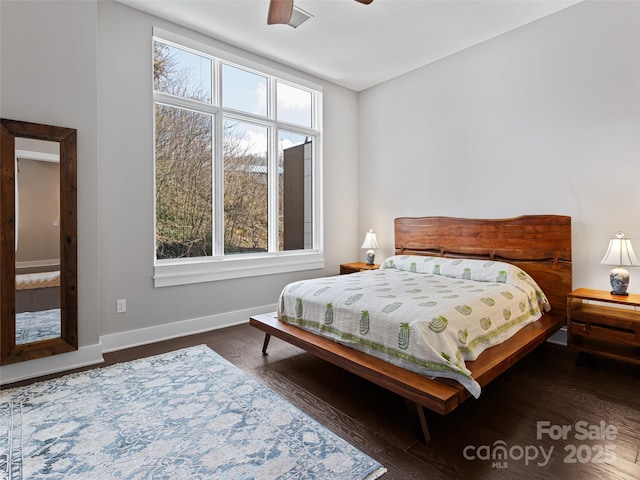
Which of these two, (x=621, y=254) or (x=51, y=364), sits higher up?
(x=621, y=254)

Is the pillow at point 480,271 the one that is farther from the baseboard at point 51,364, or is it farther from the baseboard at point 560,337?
the baseboard at point 51,364

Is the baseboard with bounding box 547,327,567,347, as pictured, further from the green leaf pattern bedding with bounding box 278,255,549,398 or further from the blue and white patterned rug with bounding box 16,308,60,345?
the blue and white patterned rug with bounding box 16,308,60,345

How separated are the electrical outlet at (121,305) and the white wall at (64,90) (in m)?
0.29

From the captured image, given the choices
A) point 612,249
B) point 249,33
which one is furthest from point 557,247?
point 249,33

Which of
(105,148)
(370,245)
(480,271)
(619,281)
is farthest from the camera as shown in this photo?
(370,245)

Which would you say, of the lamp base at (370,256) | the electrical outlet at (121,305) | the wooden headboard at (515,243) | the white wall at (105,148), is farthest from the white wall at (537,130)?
the electrical outlet at (121,305)

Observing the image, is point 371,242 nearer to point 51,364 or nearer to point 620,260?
point 620,260

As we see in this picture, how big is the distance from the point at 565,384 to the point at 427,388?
4.56 ft

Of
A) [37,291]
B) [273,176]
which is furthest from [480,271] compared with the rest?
[37,291]

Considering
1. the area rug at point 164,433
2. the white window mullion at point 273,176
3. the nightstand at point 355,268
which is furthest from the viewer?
the nightstand at point 355,268

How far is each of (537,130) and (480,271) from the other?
1535mm

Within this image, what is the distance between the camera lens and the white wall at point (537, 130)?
2967 mm

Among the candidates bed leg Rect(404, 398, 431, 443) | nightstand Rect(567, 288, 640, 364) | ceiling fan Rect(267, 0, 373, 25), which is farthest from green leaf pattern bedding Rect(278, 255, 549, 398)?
ceiling fan Rect(267, 0, 373, 25)

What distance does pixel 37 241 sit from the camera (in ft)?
8.67
